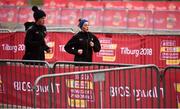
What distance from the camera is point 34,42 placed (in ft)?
34.1

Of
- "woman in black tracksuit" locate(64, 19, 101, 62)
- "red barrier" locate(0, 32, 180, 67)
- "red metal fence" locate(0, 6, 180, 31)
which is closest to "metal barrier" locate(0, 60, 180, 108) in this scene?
"woman in black tracksuit" locate(64, 19, 101, 62)

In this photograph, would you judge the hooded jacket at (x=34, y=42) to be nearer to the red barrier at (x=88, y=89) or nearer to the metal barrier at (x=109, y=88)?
the red barrier at (x=88, y=89)

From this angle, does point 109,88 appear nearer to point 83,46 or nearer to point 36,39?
point 83,46

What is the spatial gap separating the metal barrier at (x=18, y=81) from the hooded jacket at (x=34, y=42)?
68 centimetres

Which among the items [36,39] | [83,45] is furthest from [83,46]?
[36,39]

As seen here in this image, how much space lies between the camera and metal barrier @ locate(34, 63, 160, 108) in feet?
26.2

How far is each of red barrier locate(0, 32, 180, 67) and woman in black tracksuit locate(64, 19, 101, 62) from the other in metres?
3.63

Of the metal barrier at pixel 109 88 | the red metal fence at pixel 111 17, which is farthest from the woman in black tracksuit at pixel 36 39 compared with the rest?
the red metal fence at pixel 111 17

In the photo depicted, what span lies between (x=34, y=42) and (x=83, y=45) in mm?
991

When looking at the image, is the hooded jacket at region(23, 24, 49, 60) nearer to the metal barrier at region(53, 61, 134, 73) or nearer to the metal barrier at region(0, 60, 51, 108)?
the metal barrier at region(0, 60, 51, 108)

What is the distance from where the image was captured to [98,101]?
27.0ft

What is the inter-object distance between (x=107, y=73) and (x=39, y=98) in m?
1.72

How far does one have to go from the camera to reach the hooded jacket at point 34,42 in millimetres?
10376

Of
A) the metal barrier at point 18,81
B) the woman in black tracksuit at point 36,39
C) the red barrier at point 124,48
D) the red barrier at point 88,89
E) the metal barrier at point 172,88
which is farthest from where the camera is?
the red barrier at point 124,48
